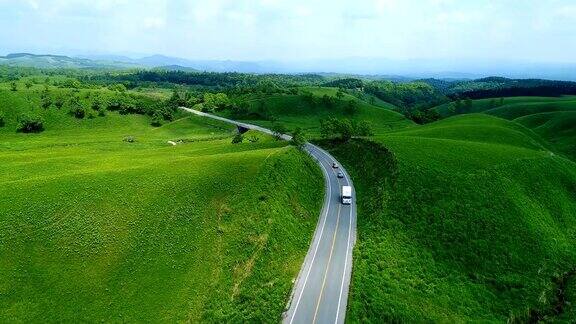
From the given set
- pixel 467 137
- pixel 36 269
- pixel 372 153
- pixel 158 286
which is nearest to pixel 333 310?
pixel 158 286

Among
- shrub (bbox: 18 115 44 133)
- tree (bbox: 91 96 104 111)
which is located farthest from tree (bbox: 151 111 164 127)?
shrub (bbox: 18 115 44 133)

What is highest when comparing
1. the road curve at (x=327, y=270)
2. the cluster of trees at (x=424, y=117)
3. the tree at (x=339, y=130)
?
the tree at (x=339, y=130)

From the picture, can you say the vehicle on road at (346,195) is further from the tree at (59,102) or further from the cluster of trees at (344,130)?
the tree at (59,102)

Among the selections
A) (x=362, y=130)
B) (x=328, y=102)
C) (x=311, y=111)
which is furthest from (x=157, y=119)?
(x=362, y=130)

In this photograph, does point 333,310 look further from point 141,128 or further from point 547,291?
point 141,128

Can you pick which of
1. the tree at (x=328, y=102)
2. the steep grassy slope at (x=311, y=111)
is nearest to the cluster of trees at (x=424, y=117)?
the steep grassy slope at (x=311, y=111)

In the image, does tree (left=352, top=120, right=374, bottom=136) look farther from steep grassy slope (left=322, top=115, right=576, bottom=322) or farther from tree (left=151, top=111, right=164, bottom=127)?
tree (left=151, top=111, right=164, bottom=127)
